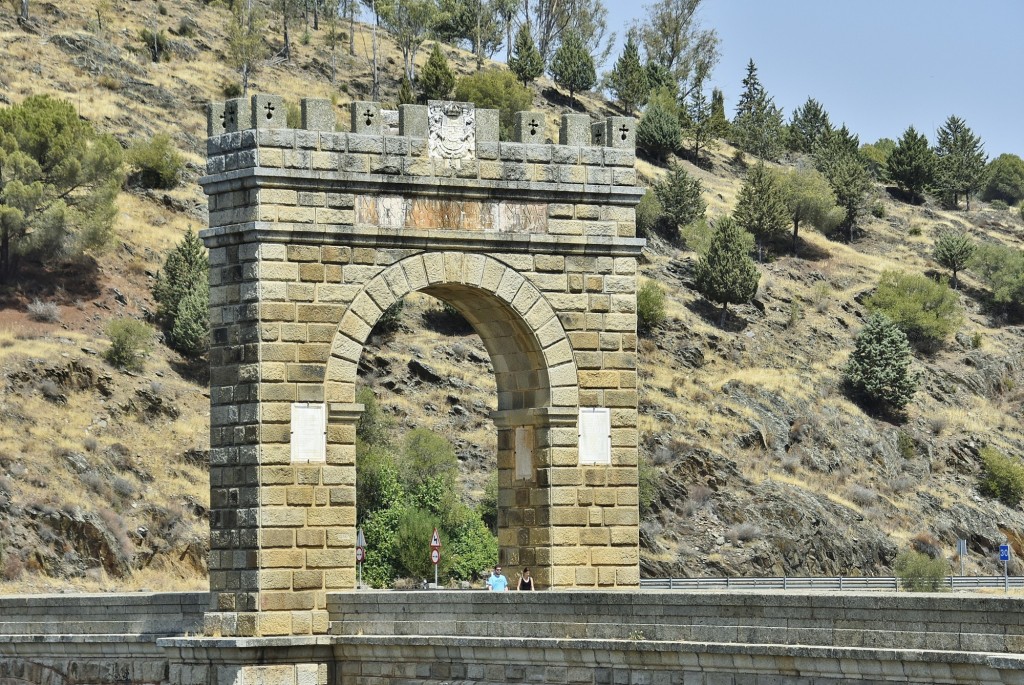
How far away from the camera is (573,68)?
11025 cm

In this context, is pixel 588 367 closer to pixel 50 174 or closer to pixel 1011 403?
pixel 50 174

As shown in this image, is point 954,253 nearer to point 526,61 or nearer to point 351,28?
point 526,61

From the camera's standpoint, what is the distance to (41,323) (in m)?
66.7

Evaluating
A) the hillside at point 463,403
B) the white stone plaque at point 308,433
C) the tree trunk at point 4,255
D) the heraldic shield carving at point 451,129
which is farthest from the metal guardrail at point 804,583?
the white stone plaque at point 308,433

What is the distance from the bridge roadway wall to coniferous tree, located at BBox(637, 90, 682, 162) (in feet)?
262

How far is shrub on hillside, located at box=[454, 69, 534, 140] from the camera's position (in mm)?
94125

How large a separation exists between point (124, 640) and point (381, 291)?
224 inches

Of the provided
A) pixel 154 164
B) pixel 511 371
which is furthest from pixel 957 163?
pixel 511 371

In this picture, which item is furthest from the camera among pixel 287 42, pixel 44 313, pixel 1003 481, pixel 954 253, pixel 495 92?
pixel 287 42

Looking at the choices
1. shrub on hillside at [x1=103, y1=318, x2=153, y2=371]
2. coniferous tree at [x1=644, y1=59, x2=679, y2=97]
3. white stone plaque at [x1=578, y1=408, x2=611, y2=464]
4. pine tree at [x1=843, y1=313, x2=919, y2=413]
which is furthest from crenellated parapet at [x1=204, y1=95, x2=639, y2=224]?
coniferous tree at [x1=644, y1=59, x2=679, y2=97]

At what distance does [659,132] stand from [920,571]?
47880mm

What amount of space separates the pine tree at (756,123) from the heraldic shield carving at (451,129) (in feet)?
301

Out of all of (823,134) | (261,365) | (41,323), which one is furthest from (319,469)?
(823,134)

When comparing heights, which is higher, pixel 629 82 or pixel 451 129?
pixel 629 82
